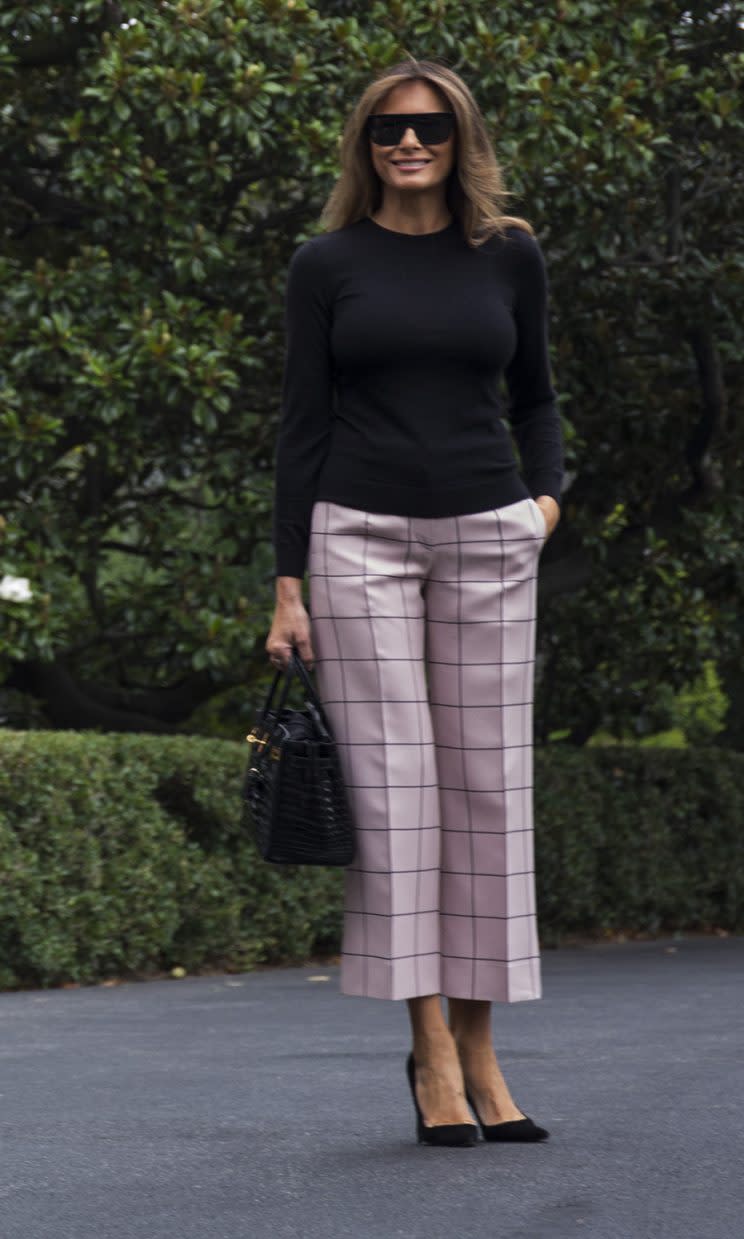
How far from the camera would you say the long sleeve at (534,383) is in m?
4.16

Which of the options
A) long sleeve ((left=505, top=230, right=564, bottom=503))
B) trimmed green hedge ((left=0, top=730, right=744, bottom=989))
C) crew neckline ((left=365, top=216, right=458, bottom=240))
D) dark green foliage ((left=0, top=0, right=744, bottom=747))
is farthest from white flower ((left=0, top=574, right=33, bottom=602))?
crew neckline ((left=365, top=216, right=458, bottom=240))

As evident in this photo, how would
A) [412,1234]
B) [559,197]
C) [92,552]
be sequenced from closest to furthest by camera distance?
1. [412,1234]
2. [559,197]
3. [92,552]

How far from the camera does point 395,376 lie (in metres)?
3.98

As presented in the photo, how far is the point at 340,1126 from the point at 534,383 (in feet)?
5.47

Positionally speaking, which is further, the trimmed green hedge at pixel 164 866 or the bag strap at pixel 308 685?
the trimmed green hedge at pixel 164 866

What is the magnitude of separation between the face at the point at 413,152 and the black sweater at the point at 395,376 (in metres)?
0.11

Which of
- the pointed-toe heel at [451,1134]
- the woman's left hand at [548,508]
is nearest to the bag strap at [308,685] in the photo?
the woman's left hand at [548,508]

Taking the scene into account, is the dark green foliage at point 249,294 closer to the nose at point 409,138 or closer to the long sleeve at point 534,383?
the long sleeve at point 534,383

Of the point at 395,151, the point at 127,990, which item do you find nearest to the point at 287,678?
the point at 395,151

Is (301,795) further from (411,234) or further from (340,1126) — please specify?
(411,234)

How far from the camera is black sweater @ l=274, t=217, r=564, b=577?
3.96m

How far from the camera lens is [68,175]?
9.43 meters

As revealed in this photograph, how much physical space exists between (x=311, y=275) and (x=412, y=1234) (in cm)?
187

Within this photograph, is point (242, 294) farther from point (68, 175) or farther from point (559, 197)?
point (559, 197)
